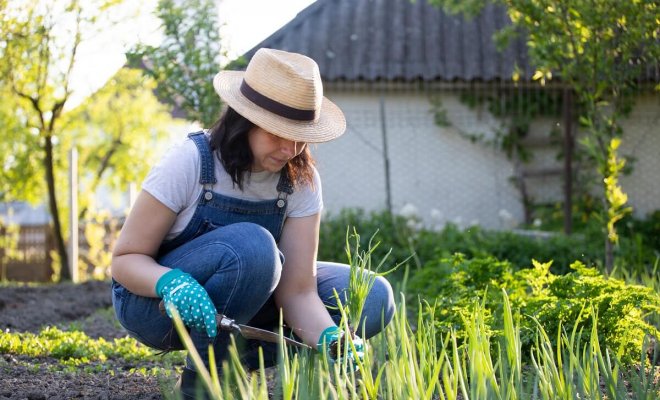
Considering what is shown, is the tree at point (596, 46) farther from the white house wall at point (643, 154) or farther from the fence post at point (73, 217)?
the fence post at point (73, 217)

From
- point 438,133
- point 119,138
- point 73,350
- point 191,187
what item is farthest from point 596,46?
point 119,138

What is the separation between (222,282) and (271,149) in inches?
16.3

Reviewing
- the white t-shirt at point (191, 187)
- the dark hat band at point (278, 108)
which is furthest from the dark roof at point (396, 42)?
the dark hat band at point (278, 108)

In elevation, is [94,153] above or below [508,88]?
below

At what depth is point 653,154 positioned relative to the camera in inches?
377

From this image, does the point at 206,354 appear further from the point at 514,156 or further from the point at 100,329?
the point at 514,156

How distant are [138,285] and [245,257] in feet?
1.06

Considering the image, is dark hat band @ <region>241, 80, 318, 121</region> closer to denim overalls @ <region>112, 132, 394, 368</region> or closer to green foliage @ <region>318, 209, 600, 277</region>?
denim overalls @ <region>112, 132, 394, 368</region>

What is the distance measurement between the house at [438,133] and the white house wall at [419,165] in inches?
0.4


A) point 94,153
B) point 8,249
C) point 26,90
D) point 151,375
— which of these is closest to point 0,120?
point 8,249

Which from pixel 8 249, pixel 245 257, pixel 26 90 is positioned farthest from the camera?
pixel 8 249

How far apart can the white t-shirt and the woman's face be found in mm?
100

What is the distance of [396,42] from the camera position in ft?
37.3

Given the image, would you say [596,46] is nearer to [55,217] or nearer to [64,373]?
[64,373]
